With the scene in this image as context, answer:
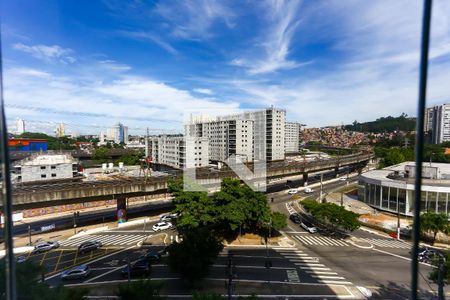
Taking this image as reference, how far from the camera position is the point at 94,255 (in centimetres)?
1636

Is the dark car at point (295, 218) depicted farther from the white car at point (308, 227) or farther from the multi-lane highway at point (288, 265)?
the multi-lane highway at point (288, 265)

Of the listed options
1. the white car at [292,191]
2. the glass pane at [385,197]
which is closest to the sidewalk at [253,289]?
the glass pane at [385,197]

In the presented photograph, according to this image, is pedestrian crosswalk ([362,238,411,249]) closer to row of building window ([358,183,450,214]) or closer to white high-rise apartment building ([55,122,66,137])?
row of building window ([358,183,450,214])

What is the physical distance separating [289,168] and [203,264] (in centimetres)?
2413

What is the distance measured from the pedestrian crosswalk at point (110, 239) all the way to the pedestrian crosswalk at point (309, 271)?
10622 millimetres

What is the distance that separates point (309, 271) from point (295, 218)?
10022mm

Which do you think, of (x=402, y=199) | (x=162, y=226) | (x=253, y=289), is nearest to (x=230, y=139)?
(x=162, y=226)

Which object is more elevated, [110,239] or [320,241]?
[320,241]

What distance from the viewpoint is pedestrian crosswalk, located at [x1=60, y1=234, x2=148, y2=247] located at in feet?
60.7

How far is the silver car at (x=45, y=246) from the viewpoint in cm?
1705

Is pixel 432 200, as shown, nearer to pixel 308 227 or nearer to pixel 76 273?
pixel 308 227

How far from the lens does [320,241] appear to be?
1855 cm

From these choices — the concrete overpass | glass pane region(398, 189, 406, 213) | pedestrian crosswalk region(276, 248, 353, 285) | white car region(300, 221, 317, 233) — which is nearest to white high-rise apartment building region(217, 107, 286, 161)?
the concrete overpass

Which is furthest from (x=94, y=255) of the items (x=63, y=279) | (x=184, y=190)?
(x=184, y=190)
